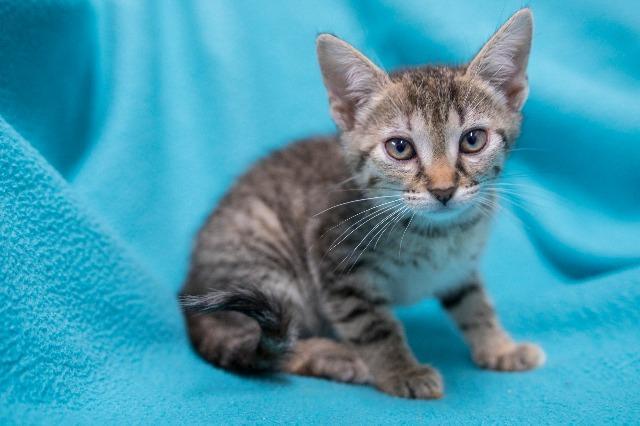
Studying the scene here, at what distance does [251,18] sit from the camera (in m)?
2.06

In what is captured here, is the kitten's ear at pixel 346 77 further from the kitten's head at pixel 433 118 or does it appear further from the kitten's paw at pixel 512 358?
the kitten's paw at pixel 512 358

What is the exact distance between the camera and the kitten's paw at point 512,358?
1479 mm

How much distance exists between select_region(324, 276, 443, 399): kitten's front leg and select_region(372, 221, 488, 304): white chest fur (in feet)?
0.18

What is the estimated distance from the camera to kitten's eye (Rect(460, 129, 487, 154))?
1.28m

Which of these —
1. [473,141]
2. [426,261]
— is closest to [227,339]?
[426,261]

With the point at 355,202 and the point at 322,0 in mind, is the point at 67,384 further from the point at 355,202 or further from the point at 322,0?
the point at 322,0

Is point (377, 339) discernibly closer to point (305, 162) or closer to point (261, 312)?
point (261, 312)

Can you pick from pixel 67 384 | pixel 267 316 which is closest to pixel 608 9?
pixel 267 316

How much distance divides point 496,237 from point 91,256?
1.35 m

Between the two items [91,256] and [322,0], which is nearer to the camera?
[91,256]

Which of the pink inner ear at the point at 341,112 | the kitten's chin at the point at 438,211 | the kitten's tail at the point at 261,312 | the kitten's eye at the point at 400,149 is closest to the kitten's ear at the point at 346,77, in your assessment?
the pink inner ear at the point at 341,112

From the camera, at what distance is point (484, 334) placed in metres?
1.53

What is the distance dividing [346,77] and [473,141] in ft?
1.08

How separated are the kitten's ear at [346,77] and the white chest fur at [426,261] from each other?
32 centimetres
